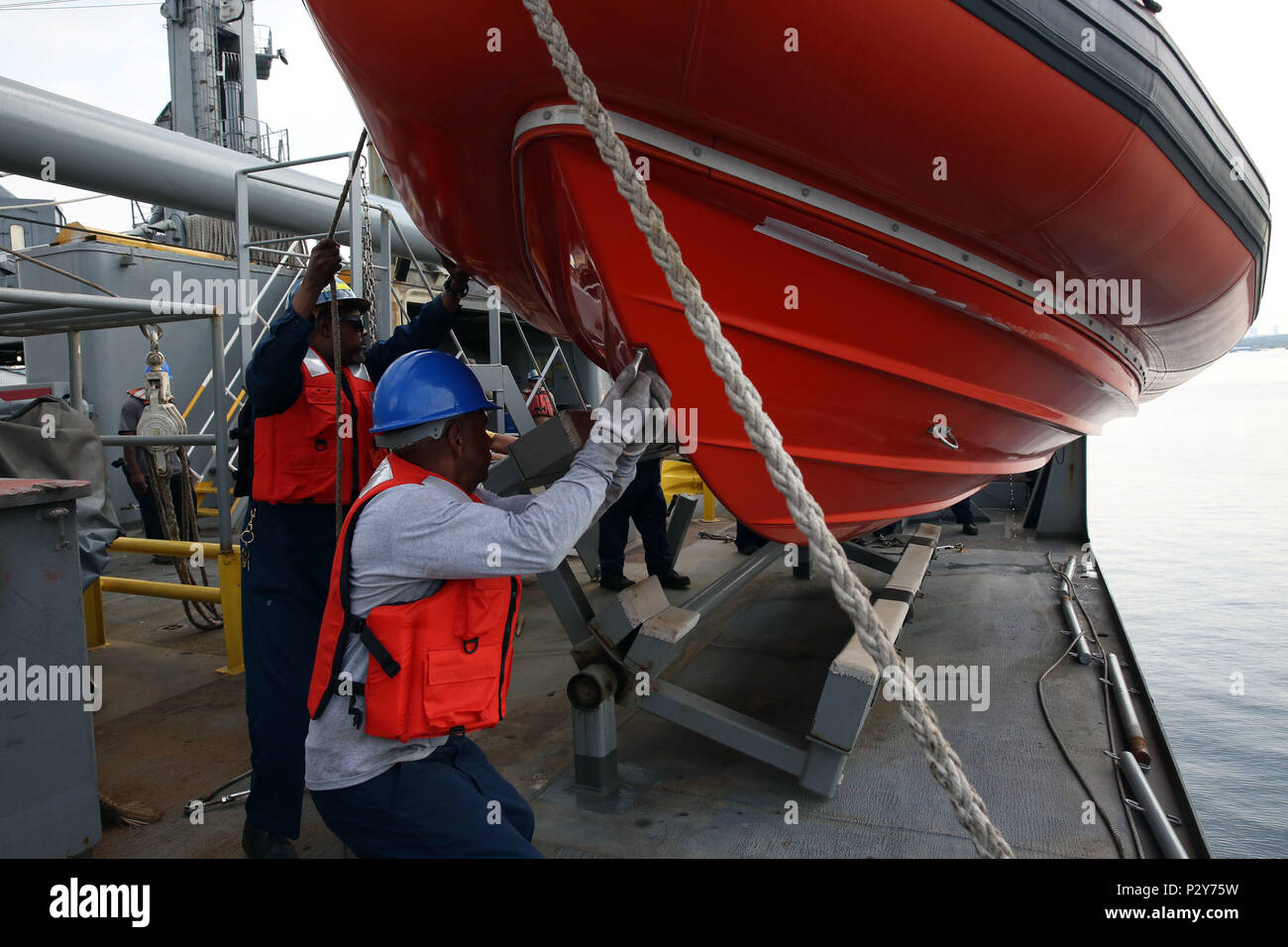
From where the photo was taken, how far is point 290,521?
75.1 inches

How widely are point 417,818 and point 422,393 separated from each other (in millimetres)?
720

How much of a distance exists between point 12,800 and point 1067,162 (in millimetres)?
2651

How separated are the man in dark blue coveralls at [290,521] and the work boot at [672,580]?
2636mm

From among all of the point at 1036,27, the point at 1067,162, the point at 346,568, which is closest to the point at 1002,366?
the point at 1067,162

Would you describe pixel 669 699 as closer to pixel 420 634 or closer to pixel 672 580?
pixel 420 634

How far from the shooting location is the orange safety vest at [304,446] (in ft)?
6.23

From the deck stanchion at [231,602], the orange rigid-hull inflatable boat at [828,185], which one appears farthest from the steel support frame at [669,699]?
the deck stanchion at [231,602]

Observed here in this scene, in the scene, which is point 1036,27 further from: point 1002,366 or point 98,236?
point 98,236

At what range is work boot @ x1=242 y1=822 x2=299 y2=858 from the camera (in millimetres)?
1832

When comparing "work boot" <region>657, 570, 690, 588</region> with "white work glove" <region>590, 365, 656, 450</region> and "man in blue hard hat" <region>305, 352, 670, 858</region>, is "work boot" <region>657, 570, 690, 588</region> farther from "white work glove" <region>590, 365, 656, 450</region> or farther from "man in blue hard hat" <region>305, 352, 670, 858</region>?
"man in blue hard hat" <region>305, 352, 670, 858</region>

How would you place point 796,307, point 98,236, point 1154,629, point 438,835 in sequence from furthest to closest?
point 98,236 → point 1154,629 → point 796,307 → point 438,835

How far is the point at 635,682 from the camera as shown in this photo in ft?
6.94

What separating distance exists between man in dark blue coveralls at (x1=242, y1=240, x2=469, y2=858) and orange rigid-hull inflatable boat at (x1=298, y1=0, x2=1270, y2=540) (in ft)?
1.60

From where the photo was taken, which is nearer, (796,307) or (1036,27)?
(1036,27)
